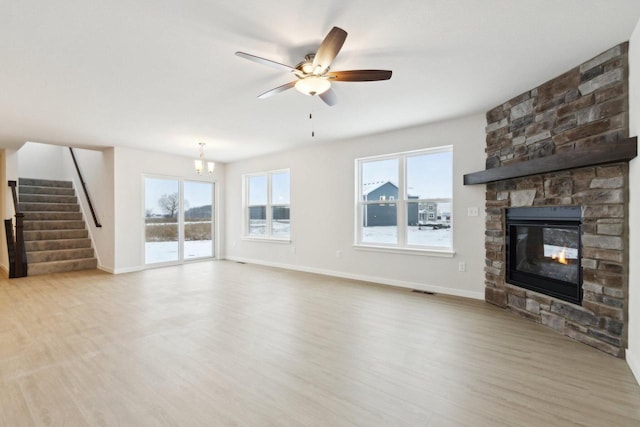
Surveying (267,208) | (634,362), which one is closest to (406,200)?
(634,362)

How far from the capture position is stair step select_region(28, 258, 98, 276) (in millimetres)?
6062

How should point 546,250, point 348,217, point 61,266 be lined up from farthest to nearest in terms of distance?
point 61,266
point 348,217
point 546,250

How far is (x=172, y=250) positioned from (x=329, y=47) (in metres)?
6.42

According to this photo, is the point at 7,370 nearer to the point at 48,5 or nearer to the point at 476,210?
the point at 48,5

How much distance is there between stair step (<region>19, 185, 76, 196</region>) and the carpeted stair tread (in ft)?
7.74

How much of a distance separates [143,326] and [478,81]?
4417 millimetres

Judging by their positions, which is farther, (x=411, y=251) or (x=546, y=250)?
(x=411, y=251)

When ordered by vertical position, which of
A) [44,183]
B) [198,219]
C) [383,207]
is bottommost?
[198,219]

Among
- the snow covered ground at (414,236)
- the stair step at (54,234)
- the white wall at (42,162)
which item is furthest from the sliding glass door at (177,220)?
the snow covered ground at (414,236)

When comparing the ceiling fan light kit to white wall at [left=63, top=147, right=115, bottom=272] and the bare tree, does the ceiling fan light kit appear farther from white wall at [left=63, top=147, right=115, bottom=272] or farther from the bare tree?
the bare tree

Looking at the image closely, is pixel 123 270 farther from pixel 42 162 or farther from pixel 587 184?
pixel 587 184

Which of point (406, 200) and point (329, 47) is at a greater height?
point (329, 47)

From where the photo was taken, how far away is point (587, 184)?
9.45 feet

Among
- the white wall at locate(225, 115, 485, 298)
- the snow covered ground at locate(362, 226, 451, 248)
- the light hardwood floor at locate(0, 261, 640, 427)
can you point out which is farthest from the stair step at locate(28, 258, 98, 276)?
the snow covered ground at locate(362, 226, 451, 248)
